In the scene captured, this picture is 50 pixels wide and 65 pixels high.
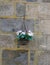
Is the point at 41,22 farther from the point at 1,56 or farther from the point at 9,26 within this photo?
the point at 1,56

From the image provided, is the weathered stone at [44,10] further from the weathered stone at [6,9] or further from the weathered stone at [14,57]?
the weathered stone at [14,57]

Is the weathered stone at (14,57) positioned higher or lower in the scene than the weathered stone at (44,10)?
lower

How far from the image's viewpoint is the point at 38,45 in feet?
11.7

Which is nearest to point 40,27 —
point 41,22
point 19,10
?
point 41,22

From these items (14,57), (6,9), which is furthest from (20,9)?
(14,57)

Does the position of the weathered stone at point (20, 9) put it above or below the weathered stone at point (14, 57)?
above

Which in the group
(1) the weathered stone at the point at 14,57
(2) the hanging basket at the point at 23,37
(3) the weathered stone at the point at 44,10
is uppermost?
(3) the weathered stone at the point at 44,10

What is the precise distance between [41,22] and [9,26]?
0.47m

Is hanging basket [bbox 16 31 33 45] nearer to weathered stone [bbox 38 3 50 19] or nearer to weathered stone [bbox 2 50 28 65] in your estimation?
weathered stone [bbox 2 50 28 65]

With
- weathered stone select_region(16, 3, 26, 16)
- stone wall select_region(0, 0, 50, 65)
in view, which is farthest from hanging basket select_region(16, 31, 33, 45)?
weathered stone select_region(16, 3, 26, 16)

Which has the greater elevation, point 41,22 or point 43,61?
point 41,22

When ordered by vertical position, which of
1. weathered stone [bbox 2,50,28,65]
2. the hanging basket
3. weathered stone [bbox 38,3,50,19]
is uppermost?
weathered stone [bbox 38,3,50,19]

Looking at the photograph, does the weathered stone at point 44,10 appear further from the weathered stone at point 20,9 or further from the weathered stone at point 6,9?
the weathered stone at point 6,9

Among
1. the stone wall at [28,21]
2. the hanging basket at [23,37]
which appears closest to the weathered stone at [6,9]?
the stone wall at [28,21]
